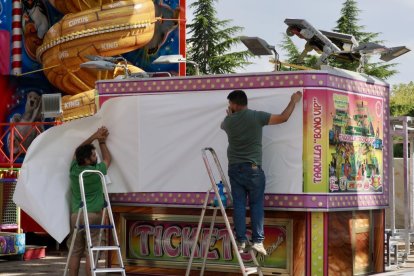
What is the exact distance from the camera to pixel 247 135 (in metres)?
9.63

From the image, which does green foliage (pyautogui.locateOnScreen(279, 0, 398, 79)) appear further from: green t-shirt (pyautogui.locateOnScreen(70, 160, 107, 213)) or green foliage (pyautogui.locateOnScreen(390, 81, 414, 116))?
green t-shirt (pyautogui.locateOnScreen(70, 160, 107, 213))

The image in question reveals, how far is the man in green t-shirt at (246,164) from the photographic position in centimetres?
958

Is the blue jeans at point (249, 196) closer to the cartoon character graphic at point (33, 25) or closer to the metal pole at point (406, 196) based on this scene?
the metal pole at point (406, 196)

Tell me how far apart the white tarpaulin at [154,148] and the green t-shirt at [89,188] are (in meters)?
0.31

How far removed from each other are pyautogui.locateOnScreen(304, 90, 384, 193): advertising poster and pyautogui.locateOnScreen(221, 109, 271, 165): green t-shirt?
23.6 inches

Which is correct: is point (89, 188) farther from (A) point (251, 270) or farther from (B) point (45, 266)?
(B) point (45, 266)

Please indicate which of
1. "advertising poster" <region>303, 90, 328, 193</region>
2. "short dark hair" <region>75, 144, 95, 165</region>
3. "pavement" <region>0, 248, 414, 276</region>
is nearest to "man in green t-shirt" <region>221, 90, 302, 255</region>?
"advertising poster" <region>303, 90, 328, 193</region>

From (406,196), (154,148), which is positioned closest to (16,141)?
(154,148)

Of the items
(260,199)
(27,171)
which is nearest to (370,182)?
(260,199)

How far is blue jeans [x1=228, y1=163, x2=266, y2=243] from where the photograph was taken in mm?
9570

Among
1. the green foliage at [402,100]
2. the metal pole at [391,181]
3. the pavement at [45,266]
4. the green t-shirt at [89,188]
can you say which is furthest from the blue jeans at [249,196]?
the green foliage at [402,100]

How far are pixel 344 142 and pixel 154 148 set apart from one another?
2.24 metres

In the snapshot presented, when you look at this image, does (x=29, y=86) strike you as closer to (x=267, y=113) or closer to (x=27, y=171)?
(x=27, y=171)

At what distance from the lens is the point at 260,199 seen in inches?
378
